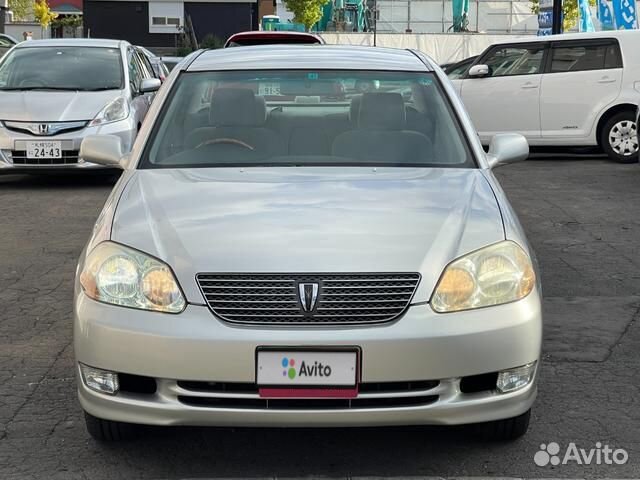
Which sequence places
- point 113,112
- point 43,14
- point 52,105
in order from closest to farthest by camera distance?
point 52,105 → point 113,112 → point 43,14

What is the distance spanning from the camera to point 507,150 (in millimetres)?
4898

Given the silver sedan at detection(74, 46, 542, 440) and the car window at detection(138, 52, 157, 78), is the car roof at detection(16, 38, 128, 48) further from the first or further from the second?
the silver sedan at detection(74, 46, 542, 440)

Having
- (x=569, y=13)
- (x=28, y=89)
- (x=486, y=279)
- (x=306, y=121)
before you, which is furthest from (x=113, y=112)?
(x=569, y=13)

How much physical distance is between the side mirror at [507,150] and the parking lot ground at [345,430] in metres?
1.00

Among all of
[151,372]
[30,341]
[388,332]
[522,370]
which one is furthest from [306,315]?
[30,341]

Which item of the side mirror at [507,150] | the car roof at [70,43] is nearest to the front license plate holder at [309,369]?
the side mirror at [507,150]

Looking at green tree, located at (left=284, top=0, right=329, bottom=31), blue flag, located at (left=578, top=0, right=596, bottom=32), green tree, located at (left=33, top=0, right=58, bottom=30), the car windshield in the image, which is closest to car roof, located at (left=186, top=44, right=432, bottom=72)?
the car windshield

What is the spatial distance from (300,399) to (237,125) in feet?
5.85

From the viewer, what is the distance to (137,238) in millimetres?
3586

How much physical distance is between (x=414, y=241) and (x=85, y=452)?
Result: 149 cm

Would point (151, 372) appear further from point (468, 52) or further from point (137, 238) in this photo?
point (468, 52)

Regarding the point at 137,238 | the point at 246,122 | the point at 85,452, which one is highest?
the point at 246,122

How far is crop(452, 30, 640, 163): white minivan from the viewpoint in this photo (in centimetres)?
1276

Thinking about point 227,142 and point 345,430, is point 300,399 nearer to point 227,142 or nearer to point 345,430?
point 345,430
